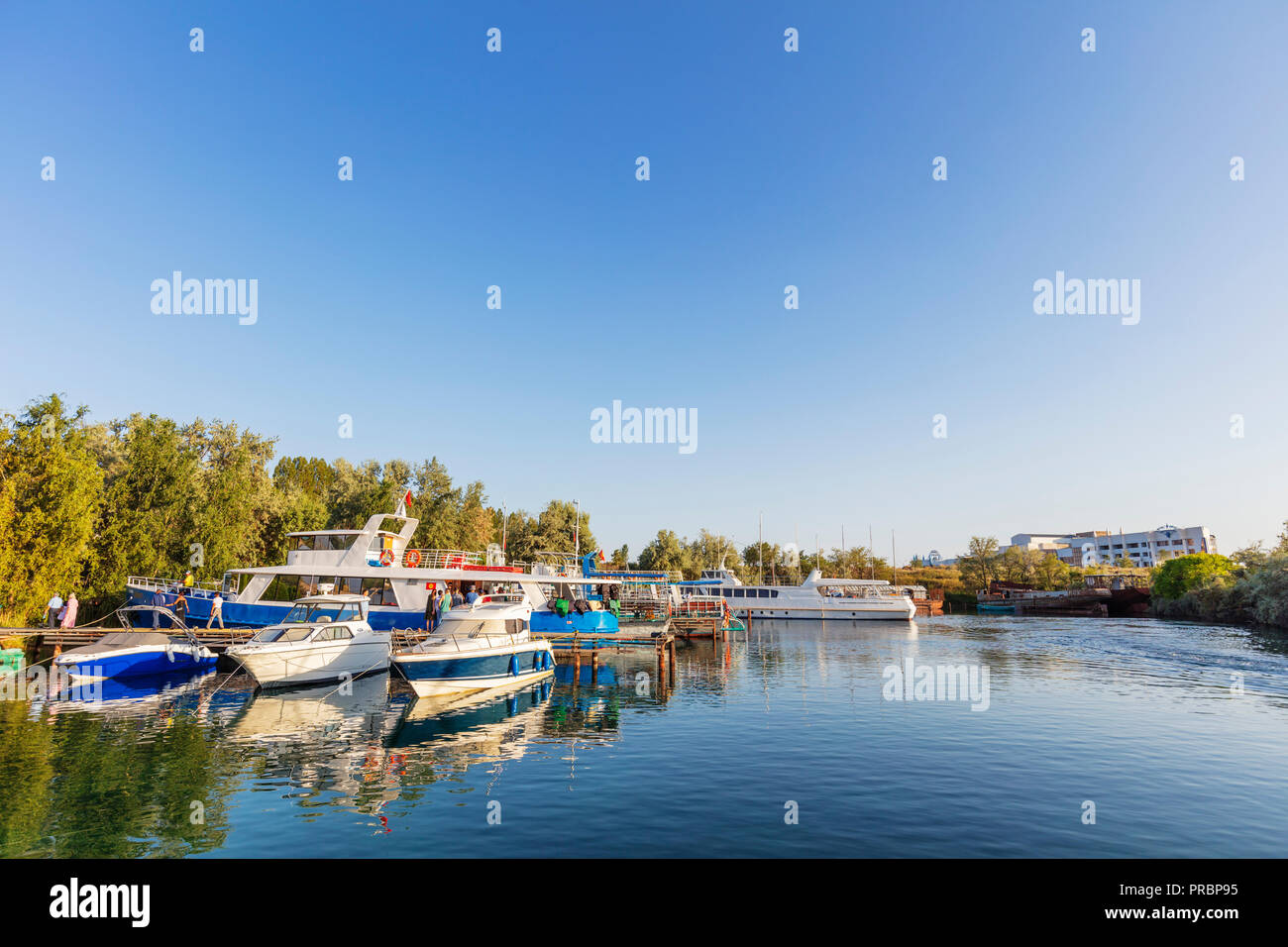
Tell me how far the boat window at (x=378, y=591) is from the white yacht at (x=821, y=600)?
160ft

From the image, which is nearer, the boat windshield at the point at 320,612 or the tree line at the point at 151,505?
the boat windshield at the point at 320,612

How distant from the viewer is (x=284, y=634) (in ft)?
88.5

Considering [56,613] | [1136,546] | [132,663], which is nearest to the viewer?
[132,663]

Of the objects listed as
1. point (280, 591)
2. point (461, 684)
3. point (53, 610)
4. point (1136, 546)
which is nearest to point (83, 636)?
point (53, 610)

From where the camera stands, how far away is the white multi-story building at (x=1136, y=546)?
6186 inches

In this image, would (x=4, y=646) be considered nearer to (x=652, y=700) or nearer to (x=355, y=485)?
(x=652, y=700)

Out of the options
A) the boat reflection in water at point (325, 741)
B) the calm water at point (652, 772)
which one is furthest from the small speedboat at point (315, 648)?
the calm water at point (652, 772)

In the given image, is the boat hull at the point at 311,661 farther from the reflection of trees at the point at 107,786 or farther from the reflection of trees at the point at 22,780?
the reflection of trees at the point at 22,780

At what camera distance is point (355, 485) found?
71688 mm

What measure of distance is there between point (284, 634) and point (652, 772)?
19.1 m

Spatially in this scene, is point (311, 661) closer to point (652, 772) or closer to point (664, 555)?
point (652, 772)
